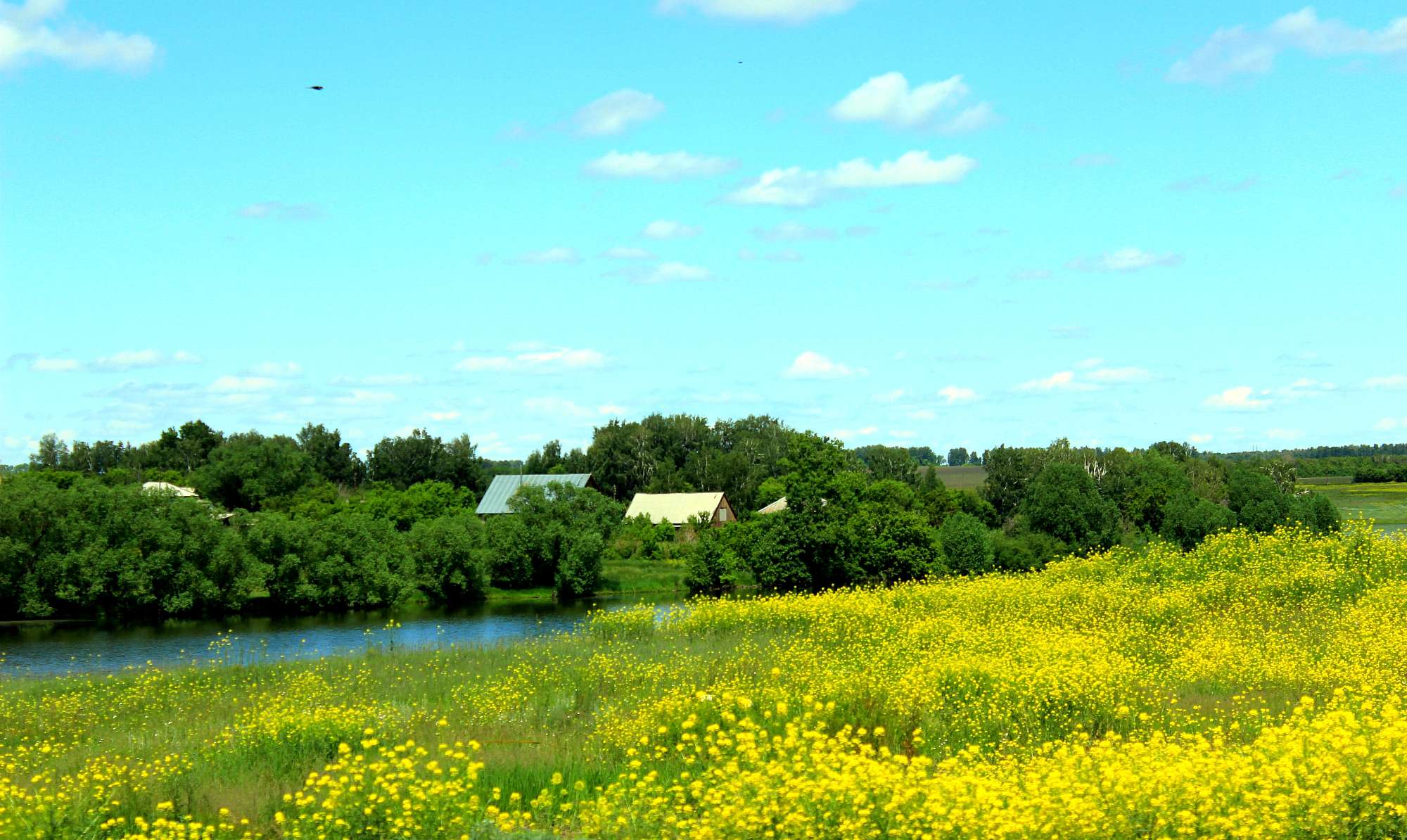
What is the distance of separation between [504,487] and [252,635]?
55791 millimetres

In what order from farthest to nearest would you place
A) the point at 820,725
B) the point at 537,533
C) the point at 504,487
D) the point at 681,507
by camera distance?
the point at 504,487, the point at 681,507, the point at 537,533, the point at 820,725

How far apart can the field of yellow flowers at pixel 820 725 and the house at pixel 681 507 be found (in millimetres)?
59233

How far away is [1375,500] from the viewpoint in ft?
281

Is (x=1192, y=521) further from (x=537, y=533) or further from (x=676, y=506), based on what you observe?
(x=676, y=506)

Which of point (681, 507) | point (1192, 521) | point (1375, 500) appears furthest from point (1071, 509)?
point (1375, 500)

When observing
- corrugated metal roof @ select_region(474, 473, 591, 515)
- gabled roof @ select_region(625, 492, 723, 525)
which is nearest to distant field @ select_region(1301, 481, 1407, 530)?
gabled roof @ select_region(625, 492, 723, 525)

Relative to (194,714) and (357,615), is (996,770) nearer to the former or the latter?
(194,714)

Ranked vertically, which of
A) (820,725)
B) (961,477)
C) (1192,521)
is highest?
(961,477)

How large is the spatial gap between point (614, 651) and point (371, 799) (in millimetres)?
10160

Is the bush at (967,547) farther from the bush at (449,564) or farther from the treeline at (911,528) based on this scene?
the bush at (449,564)

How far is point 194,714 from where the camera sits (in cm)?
1543

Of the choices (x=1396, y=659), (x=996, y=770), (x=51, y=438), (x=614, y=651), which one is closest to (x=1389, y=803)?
(x=996, y=770)

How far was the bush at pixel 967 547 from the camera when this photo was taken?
51688mm

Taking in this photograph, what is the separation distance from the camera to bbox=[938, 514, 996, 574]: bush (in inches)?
2035
